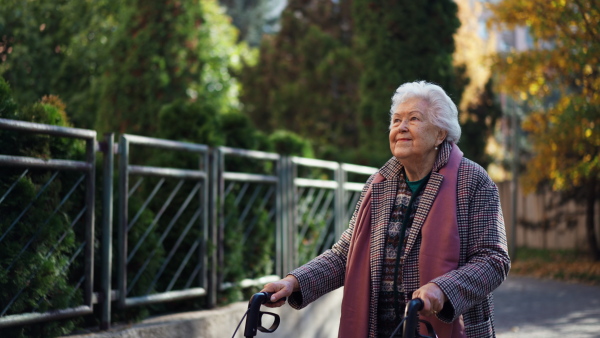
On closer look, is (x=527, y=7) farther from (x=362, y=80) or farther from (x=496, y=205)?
(x=496, y=205)

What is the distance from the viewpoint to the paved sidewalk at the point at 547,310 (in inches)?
367

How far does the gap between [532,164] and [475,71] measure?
28.0ft

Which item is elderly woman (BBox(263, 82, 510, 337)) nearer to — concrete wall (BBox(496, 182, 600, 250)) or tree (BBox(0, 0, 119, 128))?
tree (BBox(0, 0, 119, 128))

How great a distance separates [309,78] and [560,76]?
11737mm

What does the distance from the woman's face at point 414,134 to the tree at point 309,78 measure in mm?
20494

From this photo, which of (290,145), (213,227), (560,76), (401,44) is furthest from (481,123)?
(213,227)

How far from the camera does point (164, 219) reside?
21.6 ft

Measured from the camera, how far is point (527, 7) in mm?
12570

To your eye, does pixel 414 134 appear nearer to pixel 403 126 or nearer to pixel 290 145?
pixel 403 126

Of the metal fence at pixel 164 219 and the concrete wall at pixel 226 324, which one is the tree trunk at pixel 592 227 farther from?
the concrete wall at pixel 226 324

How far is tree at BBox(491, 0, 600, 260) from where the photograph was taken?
10414 millimetres

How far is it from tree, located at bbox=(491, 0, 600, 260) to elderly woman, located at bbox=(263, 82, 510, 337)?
694 cm

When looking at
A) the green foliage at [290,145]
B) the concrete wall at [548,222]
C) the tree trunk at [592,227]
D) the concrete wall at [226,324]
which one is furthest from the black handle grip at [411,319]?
the concrete wall at [548,222]

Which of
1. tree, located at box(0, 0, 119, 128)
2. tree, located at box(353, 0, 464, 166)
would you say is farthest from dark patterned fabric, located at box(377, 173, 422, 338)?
tree, located at box(0, 0, 119, 128)
